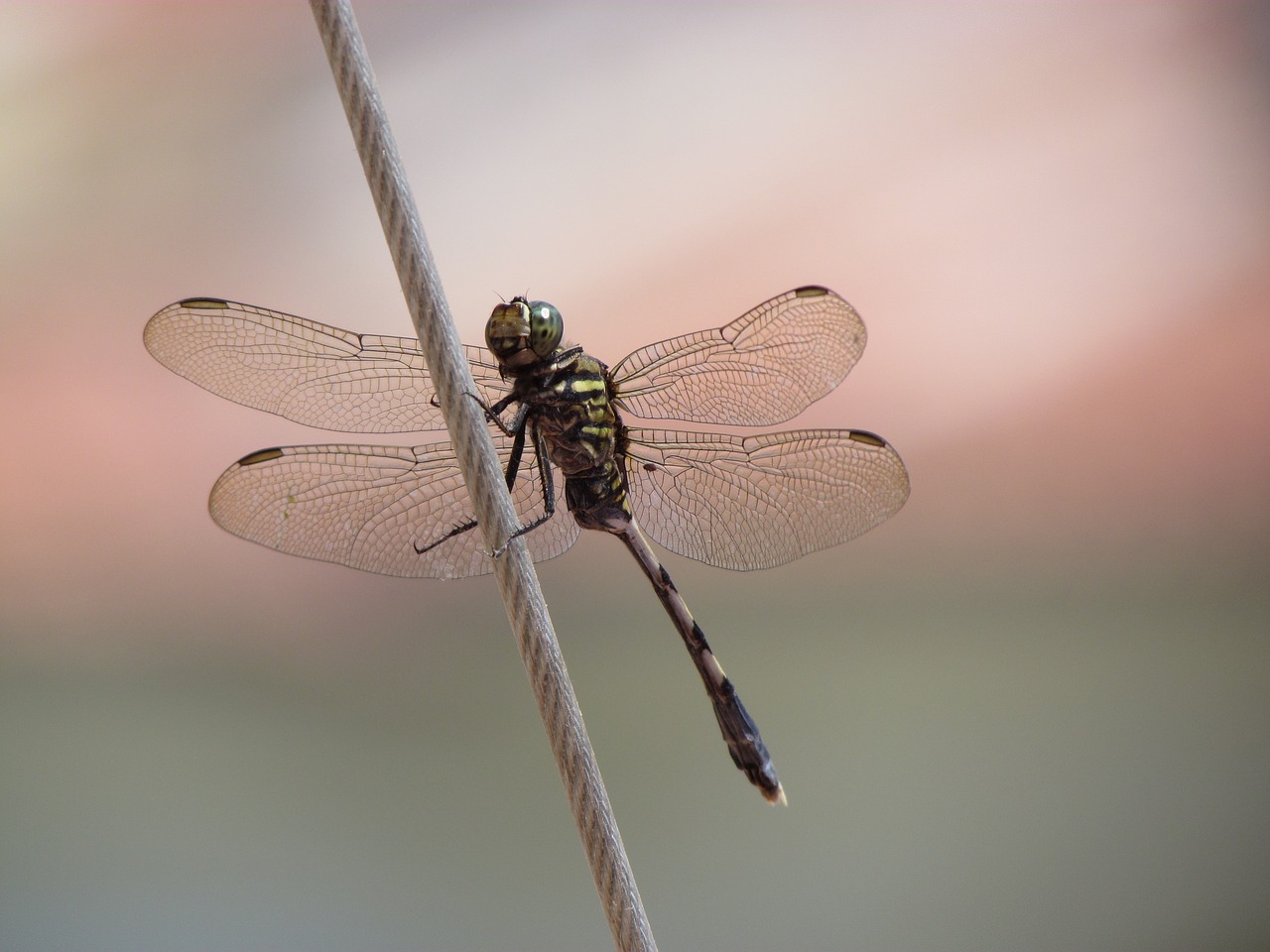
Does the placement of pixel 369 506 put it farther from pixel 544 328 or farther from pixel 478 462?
pixel 478 462

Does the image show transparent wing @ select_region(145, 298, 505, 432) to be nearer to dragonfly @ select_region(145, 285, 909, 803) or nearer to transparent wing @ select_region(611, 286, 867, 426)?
dragonfly @ select_region(145, 285, 909, 803)

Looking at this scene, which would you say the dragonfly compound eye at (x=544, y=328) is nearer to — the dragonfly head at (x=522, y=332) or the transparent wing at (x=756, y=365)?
the dragonfly head at (x=522, y=332)

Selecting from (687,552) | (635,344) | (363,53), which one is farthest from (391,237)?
(635,344)

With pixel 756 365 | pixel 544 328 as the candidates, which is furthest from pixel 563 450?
pixel 756 365

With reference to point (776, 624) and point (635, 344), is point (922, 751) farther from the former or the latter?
point (635, 344)

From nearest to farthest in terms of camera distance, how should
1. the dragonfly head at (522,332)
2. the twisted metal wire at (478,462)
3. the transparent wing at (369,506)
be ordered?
the twisted metal wire at (478,462) → the dragonfly head at (522,332) → the transparent wing at (369,506)

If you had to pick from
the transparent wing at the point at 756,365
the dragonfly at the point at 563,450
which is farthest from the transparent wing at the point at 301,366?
the transparent wing at the point at 756,365

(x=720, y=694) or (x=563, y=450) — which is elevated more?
(x=563, y=450)
